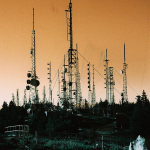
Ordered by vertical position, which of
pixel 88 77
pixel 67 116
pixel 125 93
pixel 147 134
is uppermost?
pixel 88 77

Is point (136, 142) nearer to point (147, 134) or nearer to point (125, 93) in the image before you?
point (147, 134)

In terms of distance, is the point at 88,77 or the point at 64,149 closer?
the point at 64,149

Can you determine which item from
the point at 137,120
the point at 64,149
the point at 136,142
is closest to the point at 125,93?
the point at 137,120

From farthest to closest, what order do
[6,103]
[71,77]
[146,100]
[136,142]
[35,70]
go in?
1. [6,103]
2. [146,100]
3. [35,70]
4. [71,77]
5. [136,142]

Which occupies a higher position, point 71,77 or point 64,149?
point 71,77

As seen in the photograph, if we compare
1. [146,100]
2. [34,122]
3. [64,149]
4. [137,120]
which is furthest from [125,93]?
[64,149]

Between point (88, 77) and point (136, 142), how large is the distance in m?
42.3

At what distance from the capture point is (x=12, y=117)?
1570 inches

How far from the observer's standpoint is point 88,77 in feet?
169

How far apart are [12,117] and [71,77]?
1353cm

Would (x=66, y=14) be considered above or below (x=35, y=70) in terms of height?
above

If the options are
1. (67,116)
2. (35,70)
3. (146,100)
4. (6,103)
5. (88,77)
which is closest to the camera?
(67,116)

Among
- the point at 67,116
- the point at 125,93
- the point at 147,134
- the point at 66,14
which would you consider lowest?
the point at 147,134

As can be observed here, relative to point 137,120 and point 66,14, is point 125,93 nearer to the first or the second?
point 137,120
